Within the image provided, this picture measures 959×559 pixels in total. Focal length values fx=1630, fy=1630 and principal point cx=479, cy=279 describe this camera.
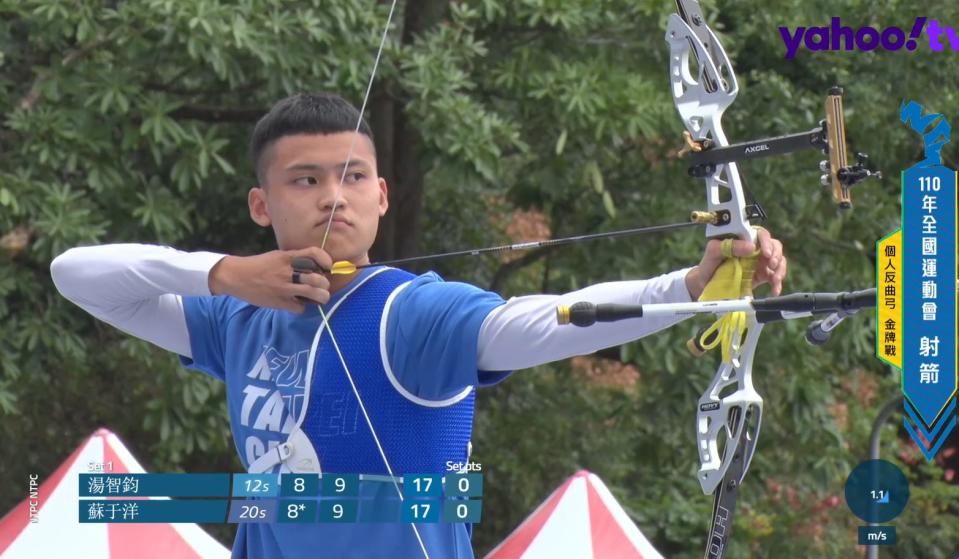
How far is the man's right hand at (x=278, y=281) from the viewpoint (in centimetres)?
252

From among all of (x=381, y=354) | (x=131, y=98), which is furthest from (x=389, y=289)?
(x=131, y=98)

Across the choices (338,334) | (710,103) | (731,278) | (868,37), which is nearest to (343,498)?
(338,334)

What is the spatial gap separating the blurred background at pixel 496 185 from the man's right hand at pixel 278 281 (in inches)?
102

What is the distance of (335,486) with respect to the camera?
2.52m

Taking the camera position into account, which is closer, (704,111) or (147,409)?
(704,111)

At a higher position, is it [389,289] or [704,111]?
[704,111]

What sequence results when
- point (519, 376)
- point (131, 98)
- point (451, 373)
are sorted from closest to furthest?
point (451, 373) < point (131, 98) < point (519, 376)

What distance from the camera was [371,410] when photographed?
2520mm

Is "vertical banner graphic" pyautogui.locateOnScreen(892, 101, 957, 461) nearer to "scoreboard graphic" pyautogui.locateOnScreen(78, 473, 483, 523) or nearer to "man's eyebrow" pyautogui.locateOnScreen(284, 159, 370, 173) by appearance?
"scoreboard graphic" pyautogui.locateOnScreen(78, 473, 483, 523)

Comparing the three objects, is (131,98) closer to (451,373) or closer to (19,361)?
(19,361)

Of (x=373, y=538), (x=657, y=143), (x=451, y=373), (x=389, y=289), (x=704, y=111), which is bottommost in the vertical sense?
(x=373, y=538)

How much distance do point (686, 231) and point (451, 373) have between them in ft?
11.8

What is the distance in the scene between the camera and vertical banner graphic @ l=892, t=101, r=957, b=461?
7.55 ft

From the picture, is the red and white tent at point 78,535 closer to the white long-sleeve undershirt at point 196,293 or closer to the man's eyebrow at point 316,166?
the white long-sleeve undershirt at point 196,293
